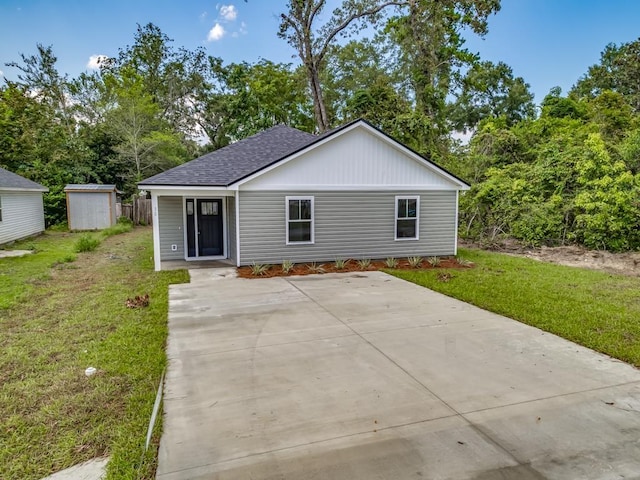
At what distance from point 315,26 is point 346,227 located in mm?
14377

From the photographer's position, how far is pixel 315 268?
440 inches

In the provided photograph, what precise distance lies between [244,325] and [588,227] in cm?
1244

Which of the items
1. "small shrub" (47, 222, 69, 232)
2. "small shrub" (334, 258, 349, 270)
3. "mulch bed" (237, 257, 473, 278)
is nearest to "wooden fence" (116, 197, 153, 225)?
"small shrub" (47, 222, 69, 232)

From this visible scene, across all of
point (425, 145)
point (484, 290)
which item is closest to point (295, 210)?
point (484, 290)

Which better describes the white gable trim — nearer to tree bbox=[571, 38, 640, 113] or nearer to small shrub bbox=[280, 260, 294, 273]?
small shrub bbox=[280, 260, 294, 273]

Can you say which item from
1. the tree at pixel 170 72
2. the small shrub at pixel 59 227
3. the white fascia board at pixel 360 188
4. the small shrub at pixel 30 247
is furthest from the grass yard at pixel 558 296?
the tree at pixel 170 72

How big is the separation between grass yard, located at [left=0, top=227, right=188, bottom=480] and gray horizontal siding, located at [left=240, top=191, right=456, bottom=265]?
2.53 m

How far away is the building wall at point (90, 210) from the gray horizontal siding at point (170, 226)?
38.3ft

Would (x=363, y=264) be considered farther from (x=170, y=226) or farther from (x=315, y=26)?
(x=315, y=26)

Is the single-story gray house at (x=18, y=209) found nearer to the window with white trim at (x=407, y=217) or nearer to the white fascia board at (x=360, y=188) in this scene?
the white fascia board at (x=360, y=188)

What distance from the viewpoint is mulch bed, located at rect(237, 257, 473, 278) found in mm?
10680

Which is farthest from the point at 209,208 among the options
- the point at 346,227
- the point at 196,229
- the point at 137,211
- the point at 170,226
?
the point at 137,211

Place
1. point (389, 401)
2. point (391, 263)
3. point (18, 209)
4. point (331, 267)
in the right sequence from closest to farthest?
1. point (389, 401)
2. point (331, 267)
3. point (391, 263)
4. point (18, 209)

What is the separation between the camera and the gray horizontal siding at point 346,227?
Answer: 11.2 m
